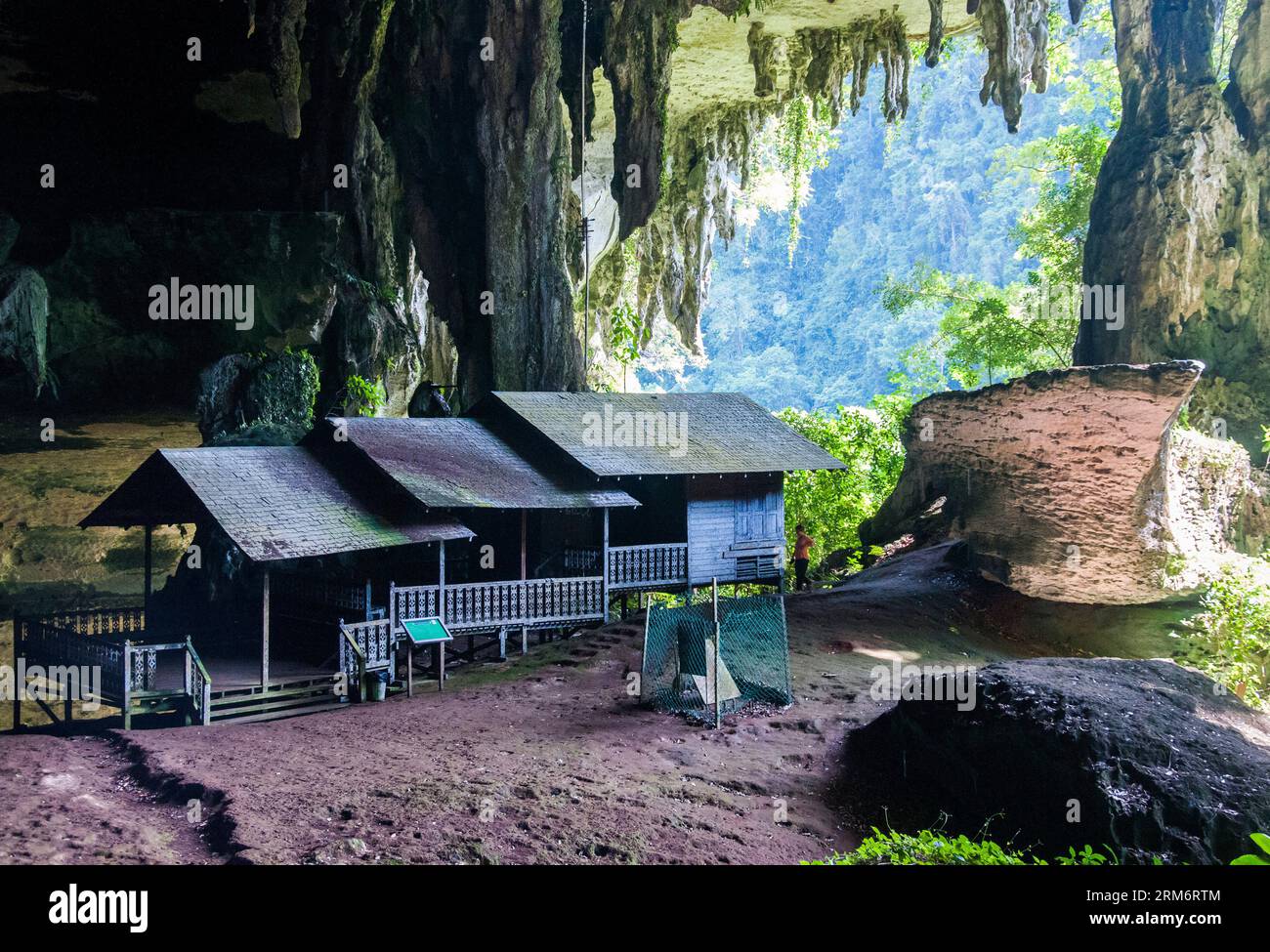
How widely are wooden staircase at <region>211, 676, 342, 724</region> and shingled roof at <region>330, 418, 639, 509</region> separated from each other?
10.3 feet

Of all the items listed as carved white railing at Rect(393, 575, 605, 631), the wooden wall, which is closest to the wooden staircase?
carved white railing at Rect(393, 575, 605, 631)

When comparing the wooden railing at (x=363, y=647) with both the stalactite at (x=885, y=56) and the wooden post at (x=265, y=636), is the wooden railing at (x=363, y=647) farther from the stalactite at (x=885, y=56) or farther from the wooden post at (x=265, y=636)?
the stalactite at (x=885, y=56)

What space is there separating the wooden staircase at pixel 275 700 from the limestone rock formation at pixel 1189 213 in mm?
20094

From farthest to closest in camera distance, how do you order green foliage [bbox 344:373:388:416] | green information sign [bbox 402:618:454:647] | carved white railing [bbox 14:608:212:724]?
green foliage [bbox 344:373:388:416]
green information sign [bbox 402:618:454:647]
carved white railing [bbox 14:608:212:724]

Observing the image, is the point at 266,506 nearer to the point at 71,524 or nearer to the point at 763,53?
the point at 71,524

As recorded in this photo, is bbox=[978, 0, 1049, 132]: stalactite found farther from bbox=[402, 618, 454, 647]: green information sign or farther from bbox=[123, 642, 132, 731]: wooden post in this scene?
bbox=[123, 642, 132, 731]: wooden post

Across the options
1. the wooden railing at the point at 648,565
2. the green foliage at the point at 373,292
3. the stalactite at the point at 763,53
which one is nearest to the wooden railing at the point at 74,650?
the wooden railing at the point at 648,565

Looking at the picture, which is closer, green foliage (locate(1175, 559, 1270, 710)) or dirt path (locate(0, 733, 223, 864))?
dirt path (locate(0, 733, 223, 864))

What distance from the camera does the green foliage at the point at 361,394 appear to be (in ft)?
67.7

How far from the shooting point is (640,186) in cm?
2347

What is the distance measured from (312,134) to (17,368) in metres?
7.78

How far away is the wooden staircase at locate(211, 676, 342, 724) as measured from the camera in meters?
12.7

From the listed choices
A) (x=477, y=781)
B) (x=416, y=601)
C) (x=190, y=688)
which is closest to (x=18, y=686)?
(x=190, y=688)
